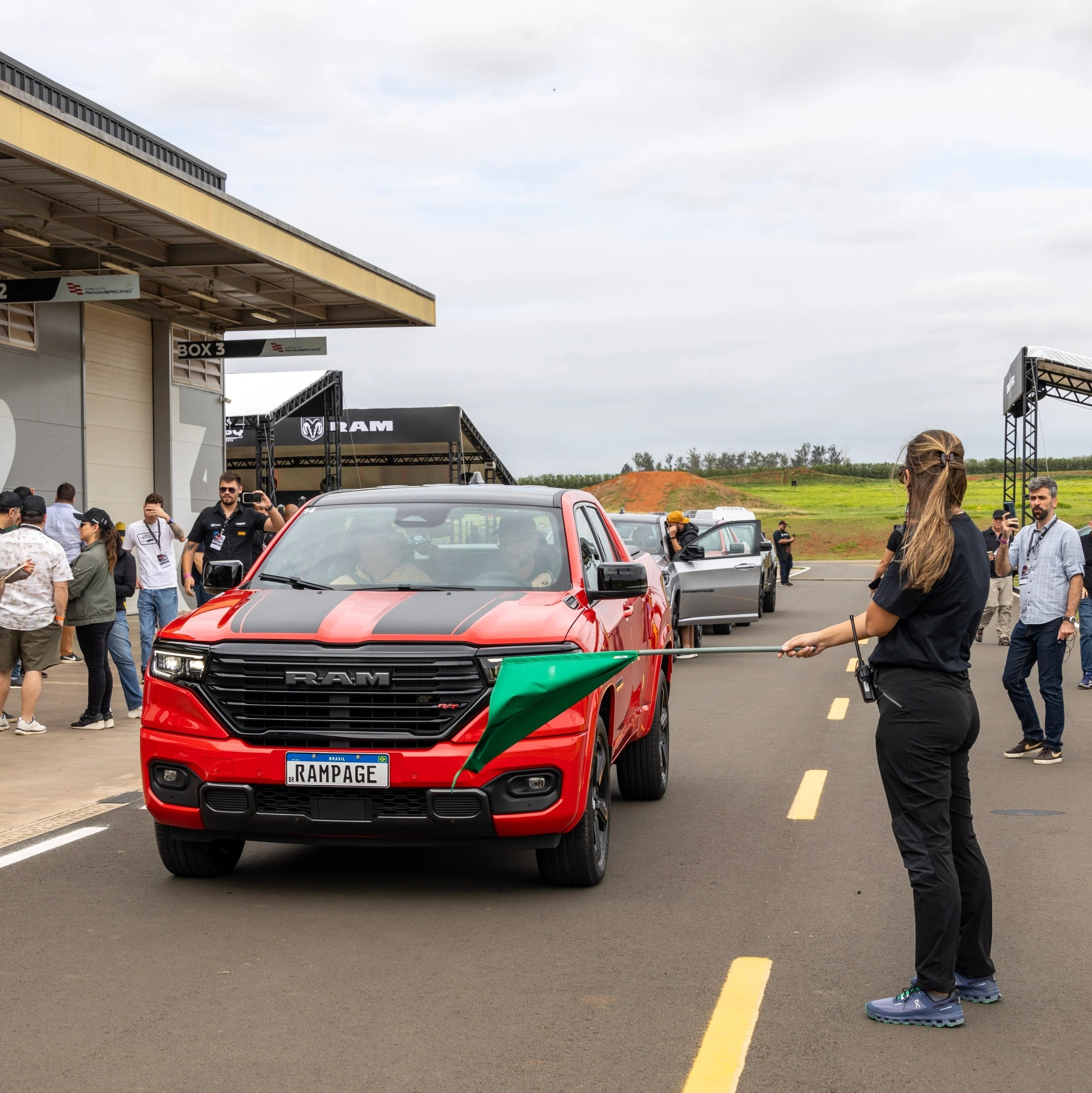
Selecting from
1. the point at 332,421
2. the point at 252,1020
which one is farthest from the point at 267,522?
the point at 332,421

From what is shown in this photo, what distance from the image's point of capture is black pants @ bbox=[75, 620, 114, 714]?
36.1 ft

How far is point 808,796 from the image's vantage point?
26.9 ft

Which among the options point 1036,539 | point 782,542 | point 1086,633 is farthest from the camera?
point 782,542

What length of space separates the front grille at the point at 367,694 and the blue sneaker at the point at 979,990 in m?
2.08

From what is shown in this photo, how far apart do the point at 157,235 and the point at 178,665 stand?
46.8 ft

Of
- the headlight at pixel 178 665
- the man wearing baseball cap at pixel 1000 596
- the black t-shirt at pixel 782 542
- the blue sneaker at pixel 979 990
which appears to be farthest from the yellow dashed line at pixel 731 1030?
the black t-shirt at pixel 782 542

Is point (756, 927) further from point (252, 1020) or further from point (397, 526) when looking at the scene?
point (397, 526)

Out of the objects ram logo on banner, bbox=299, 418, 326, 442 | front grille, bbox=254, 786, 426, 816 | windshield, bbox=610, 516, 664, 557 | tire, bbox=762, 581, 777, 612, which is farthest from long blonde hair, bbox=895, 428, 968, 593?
ram logo on banner, bbox=299, 418, 326, 442

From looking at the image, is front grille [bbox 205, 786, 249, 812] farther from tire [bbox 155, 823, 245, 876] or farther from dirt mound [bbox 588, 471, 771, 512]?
dirt mound [bbox 588, 471, 771, 512]

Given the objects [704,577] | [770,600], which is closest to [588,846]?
[704,577]

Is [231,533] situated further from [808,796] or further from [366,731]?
[366,731]

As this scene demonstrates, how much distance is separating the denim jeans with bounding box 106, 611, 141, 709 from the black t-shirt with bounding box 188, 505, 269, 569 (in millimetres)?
934

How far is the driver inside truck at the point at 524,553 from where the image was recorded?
661cm

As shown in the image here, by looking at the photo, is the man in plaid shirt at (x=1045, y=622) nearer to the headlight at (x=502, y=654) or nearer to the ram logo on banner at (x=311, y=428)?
the headlight at (x=502, y=654)
